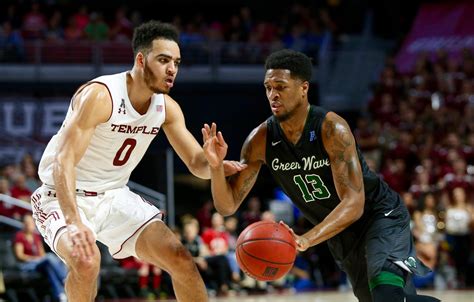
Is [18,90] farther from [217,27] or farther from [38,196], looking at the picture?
[38,196]

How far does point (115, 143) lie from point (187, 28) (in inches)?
574

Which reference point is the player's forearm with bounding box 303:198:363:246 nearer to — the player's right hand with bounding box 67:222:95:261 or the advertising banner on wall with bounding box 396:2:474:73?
the player's right hand with bounding box 67:222:95:261

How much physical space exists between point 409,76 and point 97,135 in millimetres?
13461

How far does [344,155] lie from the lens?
227 inches

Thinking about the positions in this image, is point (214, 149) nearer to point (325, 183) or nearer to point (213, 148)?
point (213, 148)

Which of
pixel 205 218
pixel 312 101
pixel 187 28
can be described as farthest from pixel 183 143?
pixel 187 28

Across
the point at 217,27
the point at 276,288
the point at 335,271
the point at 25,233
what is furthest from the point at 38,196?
the point at 217,27

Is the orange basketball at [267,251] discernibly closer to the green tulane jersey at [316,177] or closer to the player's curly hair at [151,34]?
the green tulane jersey at [316,177]

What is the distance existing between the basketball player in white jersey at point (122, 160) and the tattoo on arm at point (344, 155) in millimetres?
712

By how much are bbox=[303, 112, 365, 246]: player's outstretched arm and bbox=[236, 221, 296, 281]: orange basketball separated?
0.15 meters

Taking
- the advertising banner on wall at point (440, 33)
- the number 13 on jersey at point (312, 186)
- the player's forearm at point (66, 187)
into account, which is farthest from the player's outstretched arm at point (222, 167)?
the advertising banner on wall at point (440, 33)

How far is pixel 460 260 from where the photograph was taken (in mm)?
14102

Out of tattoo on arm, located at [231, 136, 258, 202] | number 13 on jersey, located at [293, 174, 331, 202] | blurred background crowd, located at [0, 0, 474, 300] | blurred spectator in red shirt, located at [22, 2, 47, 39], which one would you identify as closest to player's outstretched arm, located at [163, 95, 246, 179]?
tattoo on arm, located at [231, 136, 258, 202]

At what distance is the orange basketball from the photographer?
5562 millimetres
